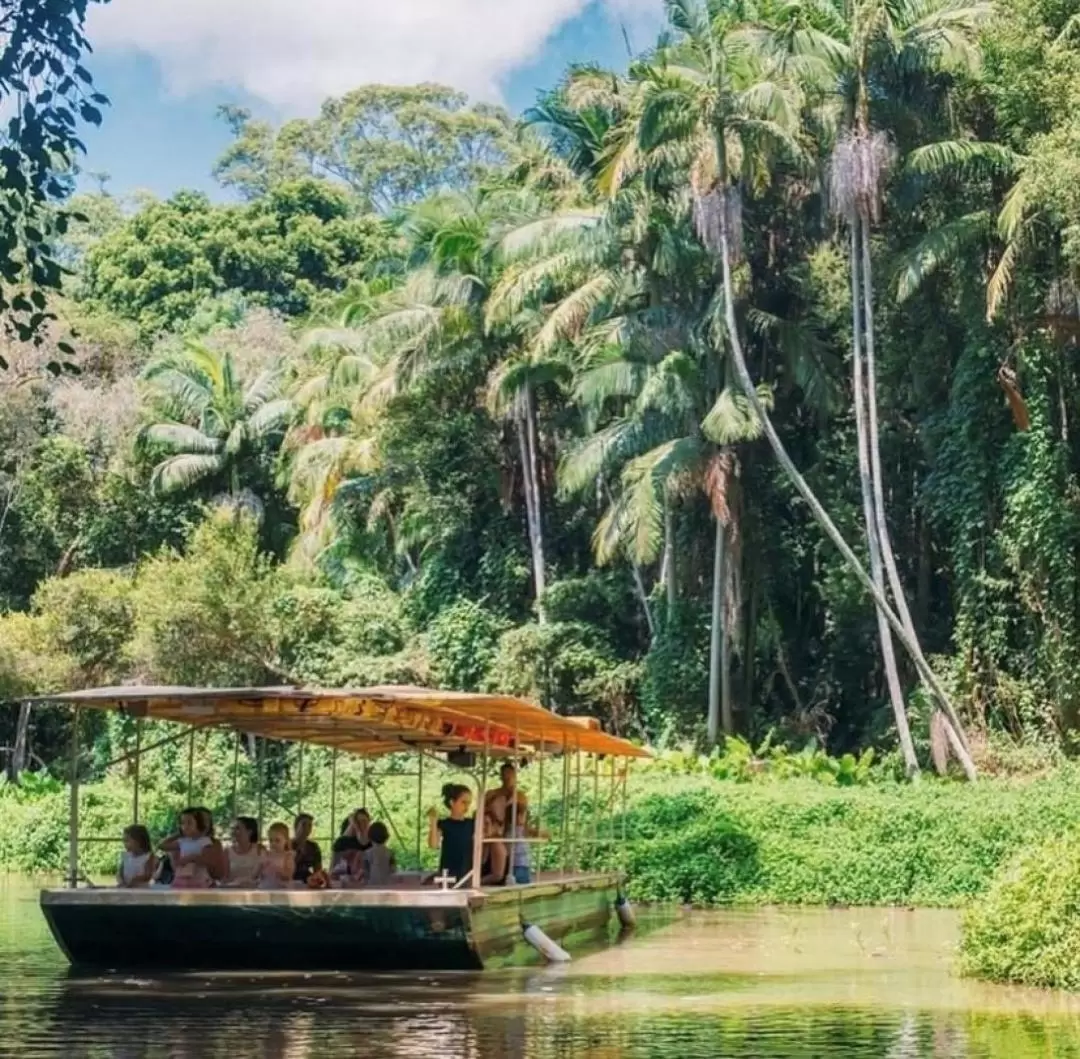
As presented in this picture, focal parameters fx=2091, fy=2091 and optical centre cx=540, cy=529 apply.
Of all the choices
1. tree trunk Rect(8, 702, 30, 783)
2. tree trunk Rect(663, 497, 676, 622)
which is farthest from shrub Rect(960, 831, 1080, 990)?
tree trunk Rect(8, 702, 30, 783)

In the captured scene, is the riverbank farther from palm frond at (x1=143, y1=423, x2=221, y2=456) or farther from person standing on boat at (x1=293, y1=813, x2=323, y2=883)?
palm frond at (x1=143, y1=423, x2=221, y2=456)

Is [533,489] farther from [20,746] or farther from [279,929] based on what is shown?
[279,929]

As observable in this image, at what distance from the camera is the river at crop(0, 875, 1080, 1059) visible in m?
12.1

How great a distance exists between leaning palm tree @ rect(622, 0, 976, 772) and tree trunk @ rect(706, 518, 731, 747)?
321 cm

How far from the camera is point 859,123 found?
1204 inches

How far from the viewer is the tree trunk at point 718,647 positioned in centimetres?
3400

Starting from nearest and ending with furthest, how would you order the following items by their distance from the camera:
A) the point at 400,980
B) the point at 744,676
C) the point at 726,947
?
the point at 400,980
the point at 726,947
the point at 744,676

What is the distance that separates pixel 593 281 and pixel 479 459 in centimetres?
672

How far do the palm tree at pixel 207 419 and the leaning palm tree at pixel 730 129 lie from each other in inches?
613

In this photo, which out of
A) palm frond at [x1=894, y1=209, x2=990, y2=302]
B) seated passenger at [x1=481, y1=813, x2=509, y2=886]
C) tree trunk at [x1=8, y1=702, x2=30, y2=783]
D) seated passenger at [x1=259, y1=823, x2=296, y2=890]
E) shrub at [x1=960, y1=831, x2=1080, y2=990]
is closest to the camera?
shrub at [x1=960, y1=831, x2=1080, y2=990]

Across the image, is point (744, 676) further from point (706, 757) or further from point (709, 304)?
point (709, 304)

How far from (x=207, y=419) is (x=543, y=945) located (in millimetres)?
28311

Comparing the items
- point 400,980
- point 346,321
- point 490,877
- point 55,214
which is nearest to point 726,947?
point 490,877

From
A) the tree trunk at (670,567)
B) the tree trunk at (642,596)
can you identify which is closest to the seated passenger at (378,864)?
the tree trunk at (670,567)
